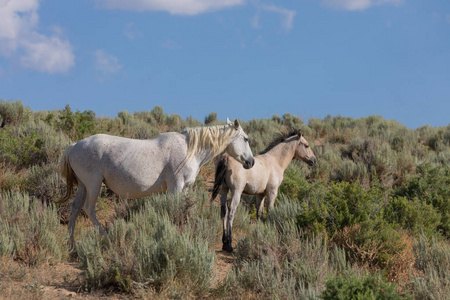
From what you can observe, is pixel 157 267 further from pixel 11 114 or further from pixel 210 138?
pixel 11 114

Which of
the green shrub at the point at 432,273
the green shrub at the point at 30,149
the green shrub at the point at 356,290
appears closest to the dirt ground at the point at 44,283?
the green shrub at the point at 356,290

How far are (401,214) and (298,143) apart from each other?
261 cm

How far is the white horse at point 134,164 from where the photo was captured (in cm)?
701

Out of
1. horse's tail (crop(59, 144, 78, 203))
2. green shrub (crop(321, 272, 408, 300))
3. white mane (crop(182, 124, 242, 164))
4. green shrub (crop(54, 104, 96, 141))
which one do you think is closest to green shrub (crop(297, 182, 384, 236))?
white mane (crop(182, 124, 242, 164))

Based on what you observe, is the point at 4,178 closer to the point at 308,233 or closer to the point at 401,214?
the point at 308,233

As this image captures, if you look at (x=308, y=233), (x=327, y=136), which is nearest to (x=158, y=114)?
(x=327, y=136)

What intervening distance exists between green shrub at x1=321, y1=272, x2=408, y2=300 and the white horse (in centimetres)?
364

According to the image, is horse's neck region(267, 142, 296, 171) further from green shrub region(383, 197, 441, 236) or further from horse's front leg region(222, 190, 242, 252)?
green shrub region(383, 197, 441, 236)

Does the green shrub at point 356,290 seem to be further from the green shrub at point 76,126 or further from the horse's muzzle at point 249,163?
the green shrub at point 76,126

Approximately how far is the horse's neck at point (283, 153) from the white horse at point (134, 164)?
2.13 meters

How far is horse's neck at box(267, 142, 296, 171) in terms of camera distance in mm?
9219

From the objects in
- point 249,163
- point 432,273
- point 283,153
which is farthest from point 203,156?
point 432,273

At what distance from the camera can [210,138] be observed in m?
7.46

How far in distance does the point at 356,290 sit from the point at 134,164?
13.8 ft
